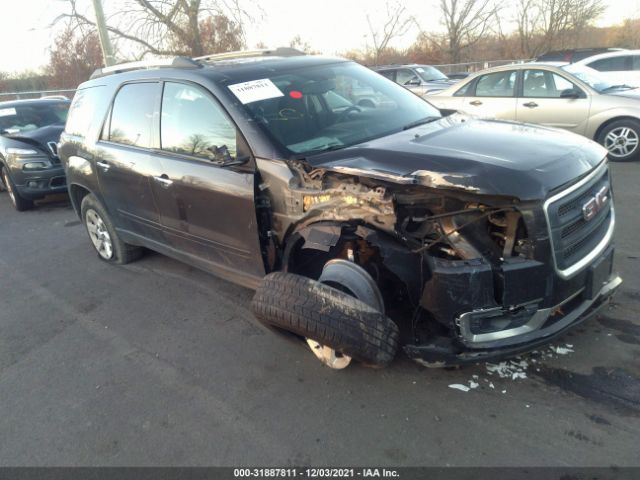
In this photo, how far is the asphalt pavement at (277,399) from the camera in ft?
7.80

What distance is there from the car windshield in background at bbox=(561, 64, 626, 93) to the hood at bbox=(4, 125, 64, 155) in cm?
852

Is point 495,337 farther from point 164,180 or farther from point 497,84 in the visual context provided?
point 497,84

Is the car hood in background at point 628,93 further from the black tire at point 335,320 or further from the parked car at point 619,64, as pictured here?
the black tire at point 335,320

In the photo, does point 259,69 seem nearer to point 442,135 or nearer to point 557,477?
point 442,135

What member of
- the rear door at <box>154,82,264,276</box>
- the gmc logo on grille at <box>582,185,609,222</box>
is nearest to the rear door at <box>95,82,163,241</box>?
the rear door at <box>154,82,264,276</box>

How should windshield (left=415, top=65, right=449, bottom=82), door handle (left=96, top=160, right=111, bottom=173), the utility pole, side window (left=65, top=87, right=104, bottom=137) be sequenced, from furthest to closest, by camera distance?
windshield (left=415, top=65, right=449, bottom=82)
the utility pole
side window (left=65, top=87, right=104, bottom=137)
door handle (left=96, top=160, right=111, bottom=173)

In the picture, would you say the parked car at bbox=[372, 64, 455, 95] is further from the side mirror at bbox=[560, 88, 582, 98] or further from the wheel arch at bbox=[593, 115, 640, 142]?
the wheel arch at bbox=[593, 115, 640, 142]

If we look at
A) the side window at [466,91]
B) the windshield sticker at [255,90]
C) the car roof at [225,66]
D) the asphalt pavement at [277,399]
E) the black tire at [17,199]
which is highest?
the car roof at [225,66]

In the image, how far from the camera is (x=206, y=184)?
342 centimetres

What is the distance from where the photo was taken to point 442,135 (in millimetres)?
3119

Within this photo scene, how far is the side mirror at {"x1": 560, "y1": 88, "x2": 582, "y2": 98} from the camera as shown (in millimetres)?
7469

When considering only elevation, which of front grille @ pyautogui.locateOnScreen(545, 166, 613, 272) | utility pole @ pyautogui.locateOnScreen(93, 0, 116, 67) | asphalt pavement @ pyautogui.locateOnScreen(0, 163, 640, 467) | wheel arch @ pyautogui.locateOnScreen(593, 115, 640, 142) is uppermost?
utility pole @ pyautogui.locateOnScreen(93, 0, 116, 67)

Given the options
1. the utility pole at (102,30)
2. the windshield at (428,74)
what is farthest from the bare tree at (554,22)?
the utility pole at (102,30)

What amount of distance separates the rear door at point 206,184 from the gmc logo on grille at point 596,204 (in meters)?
1.97
